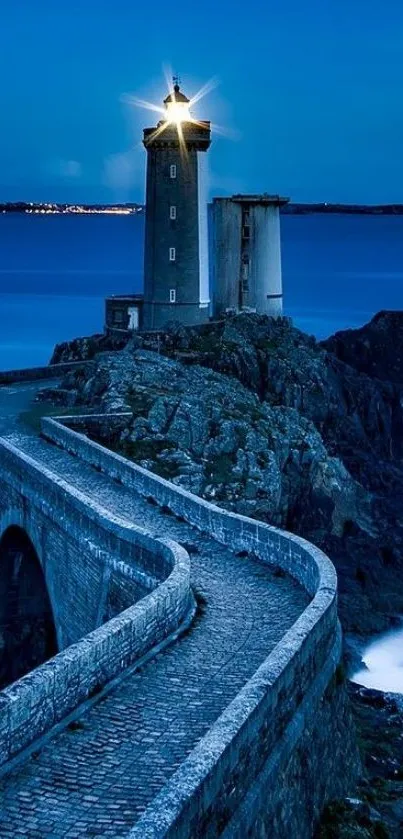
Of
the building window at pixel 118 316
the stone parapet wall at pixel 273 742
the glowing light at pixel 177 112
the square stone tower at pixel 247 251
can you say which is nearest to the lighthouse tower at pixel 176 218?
the glowing light at pixel 177 112

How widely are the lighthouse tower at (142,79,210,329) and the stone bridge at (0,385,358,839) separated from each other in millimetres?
24877

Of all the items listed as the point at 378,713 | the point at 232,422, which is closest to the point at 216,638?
the point at 378,713

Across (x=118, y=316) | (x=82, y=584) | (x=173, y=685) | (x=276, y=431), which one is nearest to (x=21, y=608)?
(x=82, y=584)

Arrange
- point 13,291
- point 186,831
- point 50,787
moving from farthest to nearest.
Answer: point 13,291
point 50,787
point 186,831

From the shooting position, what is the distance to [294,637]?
39.8 ft

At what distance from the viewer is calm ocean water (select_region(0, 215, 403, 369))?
75.3 m

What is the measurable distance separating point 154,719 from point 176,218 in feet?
117

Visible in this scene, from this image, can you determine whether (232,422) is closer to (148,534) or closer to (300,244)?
(148,534)

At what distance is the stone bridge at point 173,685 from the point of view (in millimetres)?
9266

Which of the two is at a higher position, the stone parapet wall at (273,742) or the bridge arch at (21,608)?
the stone parapet wall at (273,742)

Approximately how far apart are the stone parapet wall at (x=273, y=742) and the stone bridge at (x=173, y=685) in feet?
0.08

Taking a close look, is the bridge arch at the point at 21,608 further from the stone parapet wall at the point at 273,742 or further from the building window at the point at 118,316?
the building window at the point at 118,316

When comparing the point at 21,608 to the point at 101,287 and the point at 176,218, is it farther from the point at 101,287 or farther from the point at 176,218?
the point at 101,287

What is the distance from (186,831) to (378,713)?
11374mm
